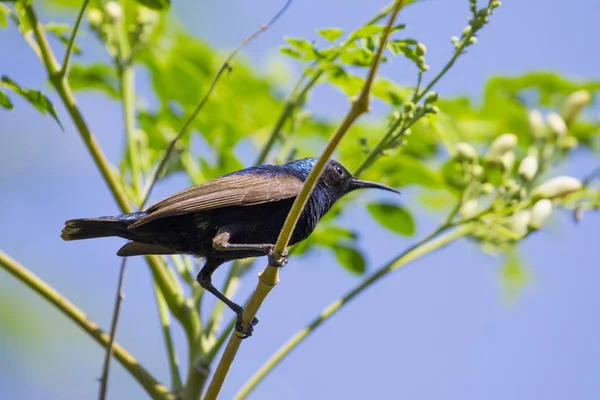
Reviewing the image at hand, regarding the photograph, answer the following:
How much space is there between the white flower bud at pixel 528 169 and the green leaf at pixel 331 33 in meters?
1.09

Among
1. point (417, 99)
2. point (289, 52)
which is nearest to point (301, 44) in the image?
point (289, 52)

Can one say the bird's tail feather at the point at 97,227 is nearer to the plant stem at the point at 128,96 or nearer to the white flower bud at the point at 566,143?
the plant stem at the point at 128,96

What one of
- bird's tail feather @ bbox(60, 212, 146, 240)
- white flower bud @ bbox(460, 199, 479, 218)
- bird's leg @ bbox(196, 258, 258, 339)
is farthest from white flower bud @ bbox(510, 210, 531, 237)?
bird's tail feather @ bbox(60, 212, 146, 240)

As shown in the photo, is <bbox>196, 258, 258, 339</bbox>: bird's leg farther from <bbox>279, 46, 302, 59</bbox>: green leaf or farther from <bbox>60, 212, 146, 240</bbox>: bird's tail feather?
<bbox>279, 46, 302, 59</bbox>: green leaf

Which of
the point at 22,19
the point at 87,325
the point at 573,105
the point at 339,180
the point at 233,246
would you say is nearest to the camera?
the point at 87,325

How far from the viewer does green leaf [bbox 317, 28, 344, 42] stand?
129 inches

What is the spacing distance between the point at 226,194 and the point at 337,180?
683 mm

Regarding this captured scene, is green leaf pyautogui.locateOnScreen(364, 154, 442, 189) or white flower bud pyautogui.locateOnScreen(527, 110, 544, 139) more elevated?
white flower bud pyautogui.locateOnScreen(527, 110, 544, 139)

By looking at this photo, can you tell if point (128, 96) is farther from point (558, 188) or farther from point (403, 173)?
point (558, 188)

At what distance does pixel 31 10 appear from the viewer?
3.10 meters

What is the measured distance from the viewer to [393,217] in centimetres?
445

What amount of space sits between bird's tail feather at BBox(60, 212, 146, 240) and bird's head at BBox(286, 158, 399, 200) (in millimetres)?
854

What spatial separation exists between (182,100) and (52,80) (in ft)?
3.84

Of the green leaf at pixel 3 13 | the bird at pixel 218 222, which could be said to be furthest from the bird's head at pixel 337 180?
the green leaf at pixel 3 13
